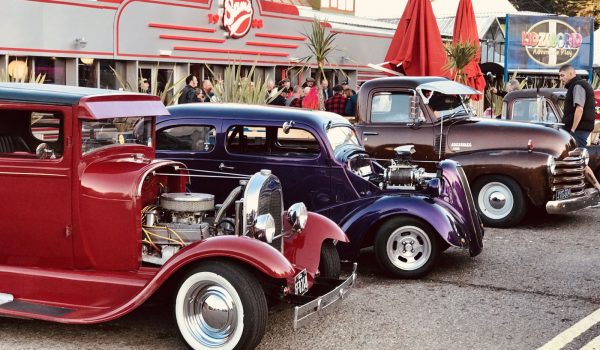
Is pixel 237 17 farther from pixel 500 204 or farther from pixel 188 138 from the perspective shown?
pixel 188 138

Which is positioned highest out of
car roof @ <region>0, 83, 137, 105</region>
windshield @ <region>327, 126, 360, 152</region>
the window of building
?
the window of building

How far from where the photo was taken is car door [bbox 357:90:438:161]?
1072 centimetres

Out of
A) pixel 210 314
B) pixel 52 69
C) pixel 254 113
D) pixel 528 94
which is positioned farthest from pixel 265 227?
pixel 52 69

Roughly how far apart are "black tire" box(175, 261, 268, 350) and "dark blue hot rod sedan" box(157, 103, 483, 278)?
7.31 ft

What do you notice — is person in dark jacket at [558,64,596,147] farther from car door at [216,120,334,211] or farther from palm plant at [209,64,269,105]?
car door at [216,120,334,211]

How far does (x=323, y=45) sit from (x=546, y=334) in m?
15.2

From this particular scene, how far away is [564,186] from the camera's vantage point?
10680 mm

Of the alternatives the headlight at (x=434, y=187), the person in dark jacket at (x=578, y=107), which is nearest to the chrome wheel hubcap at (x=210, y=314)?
the headlight at (x=434, y=187)

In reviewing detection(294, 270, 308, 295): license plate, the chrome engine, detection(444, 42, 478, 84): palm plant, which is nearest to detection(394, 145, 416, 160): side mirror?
the chrome engine

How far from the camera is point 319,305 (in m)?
5.60

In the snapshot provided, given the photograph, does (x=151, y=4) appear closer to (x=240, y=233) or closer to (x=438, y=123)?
(x=438, y=123)

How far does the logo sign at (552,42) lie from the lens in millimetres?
26875

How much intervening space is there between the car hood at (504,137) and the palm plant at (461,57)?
531 centimetres

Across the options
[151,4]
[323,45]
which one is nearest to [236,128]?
[151,4]
